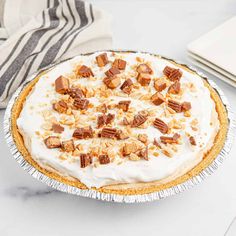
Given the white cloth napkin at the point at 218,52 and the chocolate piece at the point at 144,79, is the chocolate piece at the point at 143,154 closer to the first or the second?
the chocolate piece at the point at 144,79

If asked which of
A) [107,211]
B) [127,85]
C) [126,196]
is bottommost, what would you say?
[107,211]

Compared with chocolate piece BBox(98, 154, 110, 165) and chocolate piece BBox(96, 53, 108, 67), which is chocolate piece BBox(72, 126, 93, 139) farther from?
chocolate piece BBox(96, 53, 108, 67)

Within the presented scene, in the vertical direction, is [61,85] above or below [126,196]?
above

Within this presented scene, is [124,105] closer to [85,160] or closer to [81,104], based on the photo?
[81,104]

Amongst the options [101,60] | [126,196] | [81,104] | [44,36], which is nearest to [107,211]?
[126,196]

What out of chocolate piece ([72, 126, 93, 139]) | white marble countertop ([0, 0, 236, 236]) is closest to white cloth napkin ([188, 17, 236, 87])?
white marble countertop ([0, 0, 236, 236])

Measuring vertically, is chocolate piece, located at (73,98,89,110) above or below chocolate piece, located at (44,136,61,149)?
above

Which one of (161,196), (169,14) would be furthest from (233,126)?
(169,14)
